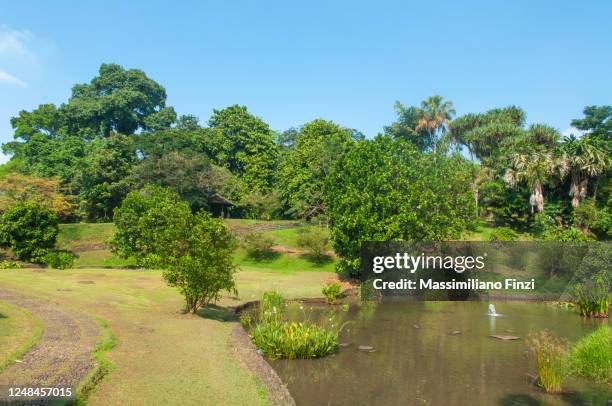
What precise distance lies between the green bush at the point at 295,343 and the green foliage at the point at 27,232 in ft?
107

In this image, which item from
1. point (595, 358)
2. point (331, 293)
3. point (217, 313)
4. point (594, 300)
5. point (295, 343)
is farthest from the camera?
point (331, 293)

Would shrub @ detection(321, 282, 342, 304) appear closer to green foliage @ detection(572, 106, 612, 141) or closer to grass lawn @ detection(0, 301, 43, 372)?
grass lawn @ detection(0, 301, 43, 372)

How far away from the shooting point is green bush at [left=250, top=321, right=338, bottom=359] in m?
16.6

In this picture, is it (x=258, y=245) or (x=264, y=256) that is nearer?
(x=258, y=245)

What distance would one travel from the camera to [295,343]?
16594 millimetres

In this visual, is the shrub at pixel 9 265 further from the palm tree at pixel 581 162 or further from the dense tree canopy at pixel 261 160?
the palm tree at pixel 581 162

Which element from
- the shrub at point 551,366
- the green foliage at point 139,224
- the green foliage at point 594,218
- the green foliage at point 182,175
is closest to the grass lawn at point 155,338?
the shrub at point 551,366

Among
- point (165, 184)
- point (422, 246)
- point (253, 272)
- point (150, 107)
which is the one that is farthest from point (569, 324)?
point (150, 107)

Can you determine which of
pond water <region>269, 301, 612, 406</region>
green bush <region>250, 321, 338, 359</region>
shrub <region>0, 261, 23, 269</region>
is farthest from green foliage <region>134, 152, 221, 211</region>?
green bush <region>250, 321, 338, 359</region>

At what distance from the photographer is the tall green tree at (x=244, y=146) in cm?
7338

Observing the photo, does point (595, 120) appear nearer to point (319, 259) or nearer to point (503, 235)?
point (503, 235)

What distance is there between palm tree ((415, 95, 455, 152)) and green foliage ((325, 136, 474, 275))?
156 feet

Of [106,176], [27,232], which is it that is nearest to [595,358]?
[27,232]

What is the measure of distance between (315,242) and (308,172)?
17283 mm
